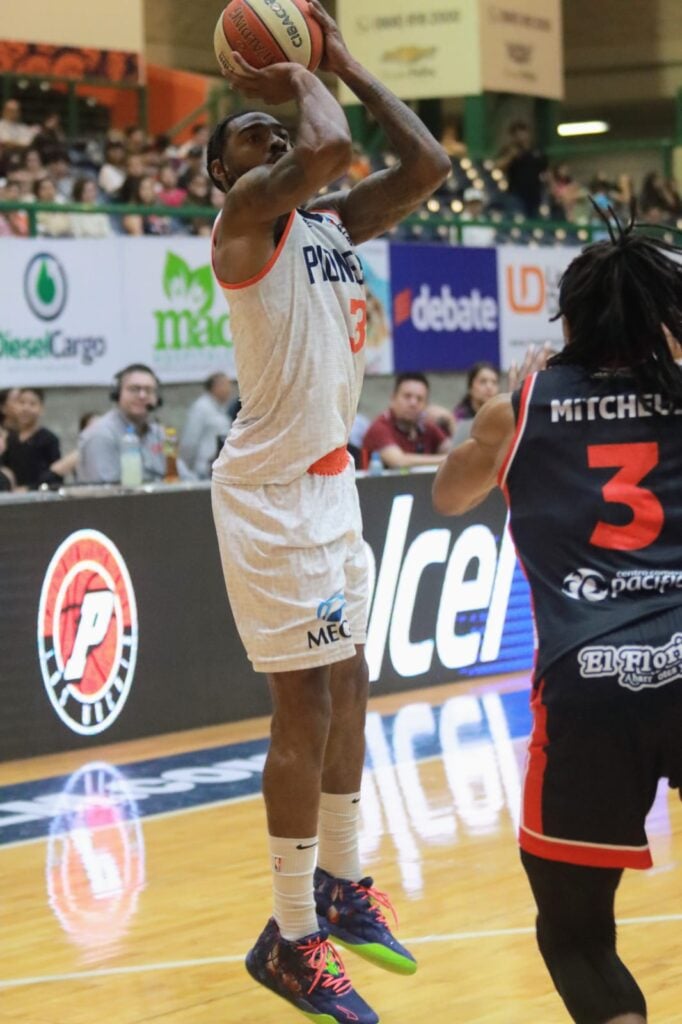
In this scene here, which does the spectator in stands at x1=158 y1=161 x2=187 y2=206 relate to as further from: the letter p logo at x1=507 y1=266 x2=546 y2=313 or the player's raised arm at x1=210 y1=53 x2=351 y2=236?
the player's raised arm at x1=210 y1=53 x2=351 y2=236

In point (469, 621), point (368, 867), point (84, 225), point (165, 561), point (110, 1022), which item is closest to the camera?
point (110, 1022)

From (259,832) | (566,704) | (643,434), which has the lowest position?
(259,832)

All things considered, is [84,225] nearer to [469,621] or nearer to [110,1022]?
[469,621]

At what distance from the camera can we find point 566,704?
293 centimetres

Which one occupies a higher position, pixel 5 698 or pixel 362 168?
pixel 362 168

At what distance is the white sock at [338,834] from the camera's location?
4371 millimetres

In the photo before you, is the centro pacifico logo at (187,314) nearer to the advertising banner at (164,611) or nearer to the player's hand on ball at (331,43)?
the advertising banner at (164,611)

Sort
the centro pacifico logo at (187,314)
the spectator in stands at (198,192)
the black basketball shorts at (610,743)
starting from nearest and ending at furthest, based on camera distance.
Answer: the black basketball shorts at (610,743)
the centro pacifico logo at (187,314)
the spectator in stands at (198,192)

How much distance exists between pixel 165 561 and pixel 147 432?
65.3 inches

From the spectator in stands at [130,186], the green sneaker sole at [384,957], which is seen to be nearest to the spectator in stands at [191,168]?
the spectator in stands at [130,186]

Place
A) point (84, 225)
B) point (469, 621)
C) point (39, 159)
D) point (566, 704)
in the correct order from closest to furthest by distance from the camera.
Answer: point (566, 704)
point (469, 621)
point (84, 225)
point (39, 159)

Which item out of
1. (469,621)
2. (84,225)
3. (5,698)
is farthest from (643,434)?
(84,225)

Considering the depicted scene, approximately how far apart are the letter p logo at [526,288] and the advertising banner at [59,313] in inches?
193

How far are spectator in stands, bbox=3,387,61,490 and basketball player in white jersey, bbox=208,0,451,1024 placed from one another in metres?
6.58
